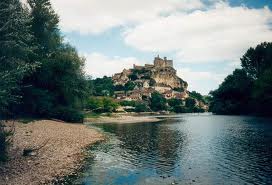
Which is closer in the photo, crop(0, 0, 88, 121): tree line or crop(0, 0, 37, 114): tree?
crop(0, 0, 37, 114): tree

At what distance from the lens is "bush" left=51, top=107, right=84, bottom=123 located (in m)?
61.6

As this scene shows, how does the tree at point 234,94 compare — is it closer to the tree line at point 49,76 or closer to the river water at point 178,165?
the tree line at point 49,76

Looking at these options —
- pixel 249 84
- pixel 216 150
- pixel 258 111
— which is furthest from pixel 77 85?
pixel 249 84

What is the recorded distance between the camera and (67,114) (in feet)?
209

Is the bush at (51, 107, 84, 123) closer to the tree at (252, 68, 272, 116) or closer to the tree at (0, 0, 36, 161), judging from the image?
the tree at (0, 0, 36, 161)

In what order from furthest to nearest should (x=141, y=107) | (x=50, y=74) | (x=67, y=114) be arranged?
(x=141, y=107), (x=67, y=114), (x=50, y=74)

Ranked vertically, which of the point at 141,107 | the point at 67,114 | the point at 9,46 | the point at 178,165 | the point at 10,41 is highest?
the point at 10,41

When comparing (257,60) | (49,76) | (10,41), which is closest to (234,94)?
(257,60)

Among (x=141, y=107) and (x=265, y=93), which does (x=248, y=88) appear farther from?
(x=141, y=107)

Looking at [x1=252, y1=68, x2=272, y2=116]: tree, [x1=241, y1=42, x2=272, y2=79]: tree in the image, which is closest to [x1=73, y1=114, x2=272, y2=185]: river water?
[x1=252, y1=68, x2=272, y2=116]: tree

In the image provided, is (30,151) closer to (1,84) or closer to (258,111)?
(1,84)

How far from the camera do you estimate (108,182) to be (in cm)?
2053

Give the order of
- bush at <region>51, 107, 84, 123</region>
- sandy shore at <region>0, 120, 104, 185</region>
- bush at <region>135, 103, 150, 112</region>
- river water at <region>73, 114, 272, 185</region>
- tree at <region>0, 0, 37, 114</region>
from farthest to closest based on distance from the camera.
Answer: bush at <region>135, 103, 150, 112</region> → bush at <region>51, 107, 84, 123</region> → river water at <region>73, 114, 272, 185</region> → sandy shore at <region>0, 120, 104, 185</region> → tree at <region>0, 0, 37, 114</region>

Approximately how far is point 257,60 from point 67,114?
312 ft
